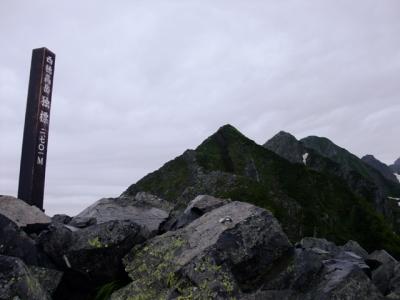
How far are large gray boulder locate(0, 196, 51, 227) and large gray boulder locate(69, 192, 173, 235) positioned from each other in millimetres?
1210

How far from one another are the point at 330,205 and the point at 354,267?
55108 millimetres

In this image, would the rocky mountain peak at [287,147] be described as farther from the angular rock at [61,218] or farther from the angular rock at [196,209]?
the angular rock at [61,218]

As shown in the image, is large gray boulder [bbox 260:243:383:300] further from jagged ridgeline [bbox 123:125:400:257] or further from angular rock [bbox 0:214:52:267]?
jagged ridgeline [bbox 123:125:400:257]

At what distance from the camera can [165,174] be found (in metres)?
71.0

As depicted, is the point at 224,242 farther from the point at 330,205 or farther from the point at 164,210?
the point at 330,205

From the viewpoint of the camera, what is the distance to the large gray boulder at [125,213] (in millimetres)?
15727

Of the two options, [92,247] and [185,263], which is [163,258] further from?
[92,247]

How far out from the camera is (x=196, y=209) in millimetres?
16297

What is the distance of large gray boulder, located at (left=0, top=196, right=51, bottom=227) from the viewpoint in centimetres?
1429

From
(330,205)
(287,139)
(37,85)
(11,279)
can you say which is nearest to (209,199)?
(11,279)

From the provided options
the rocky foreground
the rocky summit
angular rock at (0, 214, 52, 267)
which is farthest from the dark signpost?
angular rock at (0, 214, 52, 267)

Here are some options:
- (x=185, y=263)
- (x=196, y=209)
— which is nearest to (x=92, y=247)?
(x=185, y=263)

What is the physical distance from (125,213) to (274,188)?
54.5 meters

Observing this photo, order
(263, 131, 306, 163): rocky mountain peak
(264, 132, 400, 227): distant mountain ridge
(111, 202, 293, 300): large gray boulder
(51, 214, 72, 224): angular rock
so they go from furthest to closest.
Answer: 1. (263, 131, 306, 163): rocky mountain peak
2. (264, 132, 400, 227): distant mountain ridge
3. (51, 214, 72, 224): angular rock
4. (111, 202, 293, 300): large gray boulder
